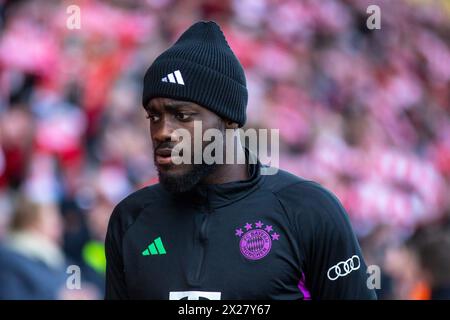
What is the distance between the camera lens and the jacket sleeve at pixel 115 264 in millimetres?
2467

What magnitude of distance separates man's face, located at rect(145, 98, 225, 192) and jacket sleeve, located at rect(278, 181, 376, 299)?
12.1 inches

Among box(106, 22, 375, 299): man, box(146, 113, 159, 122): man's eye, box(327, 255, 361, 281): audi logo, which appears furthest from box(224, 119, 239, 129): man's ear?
box(327, 255, 361, 281): audi logo

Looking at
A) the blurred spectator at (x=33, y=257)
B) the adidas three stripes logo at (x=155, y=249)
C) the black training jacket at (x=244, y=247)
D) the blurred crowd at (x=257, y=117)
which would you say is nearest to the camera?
the black training jacket at (x=244, y=247)

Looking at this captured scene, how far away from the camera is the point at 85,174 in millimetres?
Result: 4801

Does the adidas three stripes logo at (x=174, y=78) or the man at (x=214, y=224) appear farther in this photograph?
the adidas three stripes logo at (x=174, y=78)

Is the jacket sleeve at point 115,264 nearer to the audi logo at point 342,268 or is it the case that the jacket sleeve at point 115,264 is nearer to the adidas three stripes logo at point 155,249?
the adidas three stripes logo at point 155,249

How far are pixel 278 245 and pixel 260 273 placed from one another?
0.31 feet

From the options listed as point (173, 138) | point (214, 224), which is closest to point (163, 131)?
point (173, 138)

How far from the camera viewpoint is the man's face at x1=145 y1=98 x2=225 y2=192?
7.62 ft

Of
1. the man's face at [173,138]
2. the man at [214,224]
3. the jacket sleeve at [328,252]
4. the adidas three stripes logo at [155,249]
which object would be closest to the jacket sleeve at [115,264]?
the man at [214,224]

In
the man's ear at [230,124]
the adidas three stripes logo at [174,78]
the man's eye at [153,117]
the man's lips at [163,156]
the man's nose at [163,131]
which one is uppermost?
the adidas three stripes logo at [174,78]

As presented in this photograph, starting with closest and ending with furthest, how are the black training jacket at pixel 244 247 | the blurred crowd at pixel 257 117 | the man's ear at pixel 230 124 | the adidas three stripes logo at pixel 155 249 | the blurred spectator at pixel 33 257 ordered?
the black training jacket at pixel 244 247 → the adidas three stripes logo at pixel 155 249 → the man's ear at pixel 230 124 → the blurred spectator at pixel 33 257 → the blurred crowd at pixel 257 117

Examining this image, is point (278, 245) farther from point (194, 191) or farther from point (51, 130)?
point (51, 130)

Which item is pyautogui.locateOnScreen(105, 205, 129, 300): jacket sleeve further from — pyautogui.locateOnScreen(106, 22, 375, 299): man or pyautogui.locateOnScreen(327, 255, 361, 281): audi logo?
pyautogui.locateOnScreen(327, 255, 361, 281): audi logo
